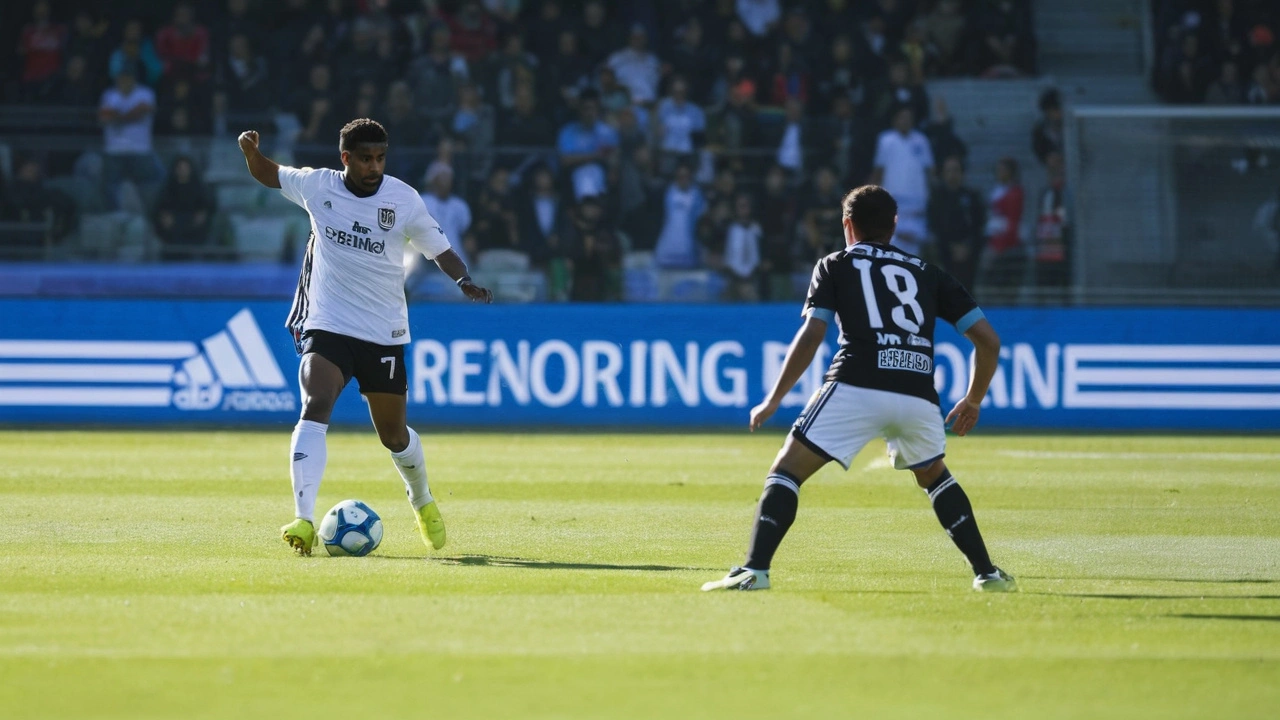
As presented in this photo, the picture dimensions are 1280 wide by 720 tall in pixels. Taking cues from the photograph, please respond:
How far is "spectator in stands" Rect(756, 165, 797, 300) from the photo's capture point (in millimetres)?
20219

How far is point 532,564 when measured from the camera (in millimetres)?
8109

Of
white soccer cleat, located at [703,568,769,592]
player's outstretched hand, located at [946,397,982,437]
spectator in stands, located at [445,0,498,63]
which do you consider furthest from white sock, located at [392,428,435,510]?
spectator in stands, located at [445,0,498,63]

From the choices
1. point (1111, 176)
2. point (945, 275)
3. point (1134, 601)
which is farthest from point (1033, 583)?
point (1111, 176)

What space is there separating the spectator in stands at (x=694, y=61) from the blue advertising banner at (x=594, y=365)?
535cm

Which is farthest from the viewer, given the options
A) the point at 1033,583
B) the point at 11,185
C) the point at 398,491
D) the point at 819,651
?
the point at 11,185

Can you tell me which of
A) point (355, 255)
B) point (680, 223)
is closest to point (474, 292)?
point (355, 255)

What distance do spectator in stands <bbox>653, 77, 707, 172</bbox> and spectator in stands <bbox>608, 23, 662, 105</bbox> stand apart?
83 centimetres

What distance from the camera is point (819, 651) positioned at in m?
5.81

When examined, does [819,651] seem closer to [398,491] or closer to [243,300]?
[398,491]

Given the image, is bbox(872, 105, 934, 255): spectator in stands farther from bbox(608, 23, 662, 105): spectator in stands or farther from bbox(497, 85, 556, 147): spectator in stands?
bbox(497, 85, 556, 147): spectator in stands

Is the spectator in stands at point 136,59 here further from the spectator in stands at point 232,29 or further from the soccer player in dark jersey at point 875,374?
the soccer player in dark jersey at point 875,374

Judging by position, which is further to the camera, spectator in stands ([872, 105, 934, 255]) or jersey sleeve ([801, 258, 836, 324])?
spectator in stands ([872, 105, 934, 255])

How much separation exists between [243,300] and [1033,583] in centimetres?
1222

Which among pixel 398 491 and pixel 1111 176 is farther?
pixel 1111 176
